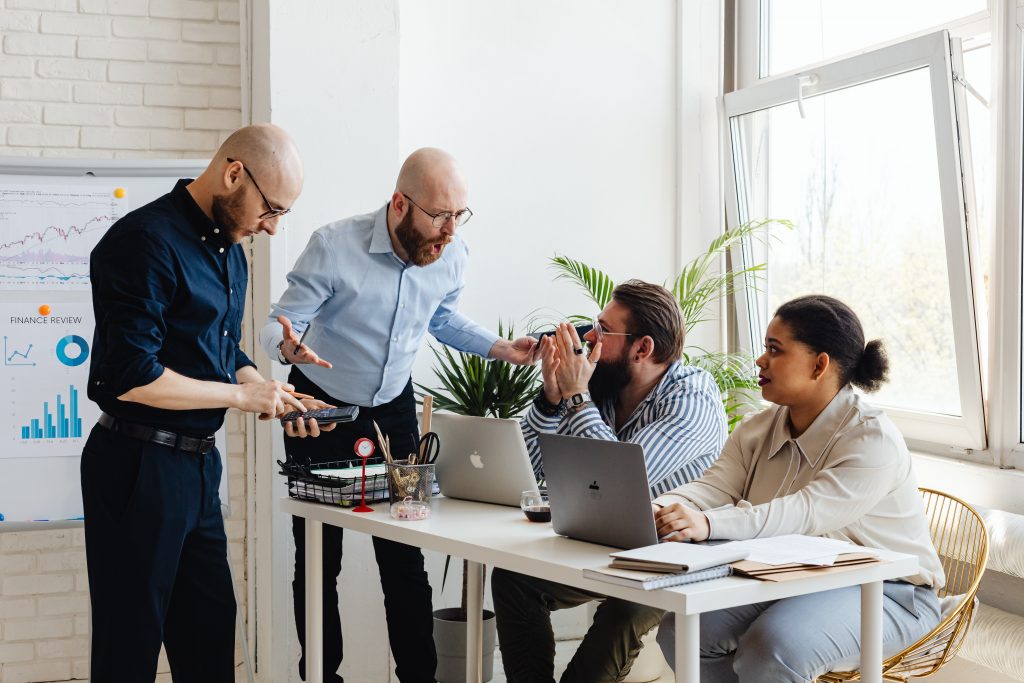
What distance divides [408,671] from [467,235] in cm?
175

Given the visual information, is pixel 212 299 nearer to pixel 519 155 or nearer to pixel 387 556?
pixel 387 556

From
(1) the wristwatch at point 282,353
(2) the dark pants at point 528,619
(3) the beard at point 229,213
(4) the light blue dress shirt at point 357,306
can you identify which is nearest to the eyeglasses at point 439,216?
(4) the light blue dress shirt at point 357,306

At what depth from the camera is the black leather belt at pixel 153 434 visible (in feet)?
7.41

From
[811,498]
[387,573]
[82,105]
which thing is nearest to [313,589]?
[387,573]

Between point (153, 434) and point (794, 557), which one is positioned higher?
point (153, 434)

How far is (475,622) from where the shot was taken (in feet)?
9.80

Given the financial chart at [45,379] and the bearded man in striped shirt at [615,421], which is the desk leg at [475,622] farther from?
the financial chart at [45,379]

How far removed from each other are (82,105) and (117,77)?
0.16m

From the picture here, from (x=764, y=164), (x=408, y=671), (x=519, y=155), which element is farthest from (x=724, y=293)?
(x=408, y=671)

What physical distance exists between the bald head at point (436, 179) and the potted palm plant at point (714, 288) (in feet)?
3.81

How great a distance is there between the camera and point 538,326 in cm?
425

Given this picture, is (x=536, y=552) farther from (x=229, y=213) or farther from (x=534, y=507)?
(x=229, y=213)

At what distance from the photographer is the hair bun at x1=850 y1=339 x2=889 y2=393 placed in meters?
2.43

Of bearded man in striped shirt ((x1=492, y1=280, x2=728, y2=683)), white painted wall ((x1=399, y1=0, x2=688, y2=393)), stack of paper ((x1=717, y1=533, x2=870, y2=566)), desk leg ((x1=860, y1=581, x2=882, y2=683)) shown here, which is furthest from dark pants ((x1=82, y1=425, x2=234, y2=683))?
white painted wall ((x1=399, y1=0, x2=688, y2=393))
